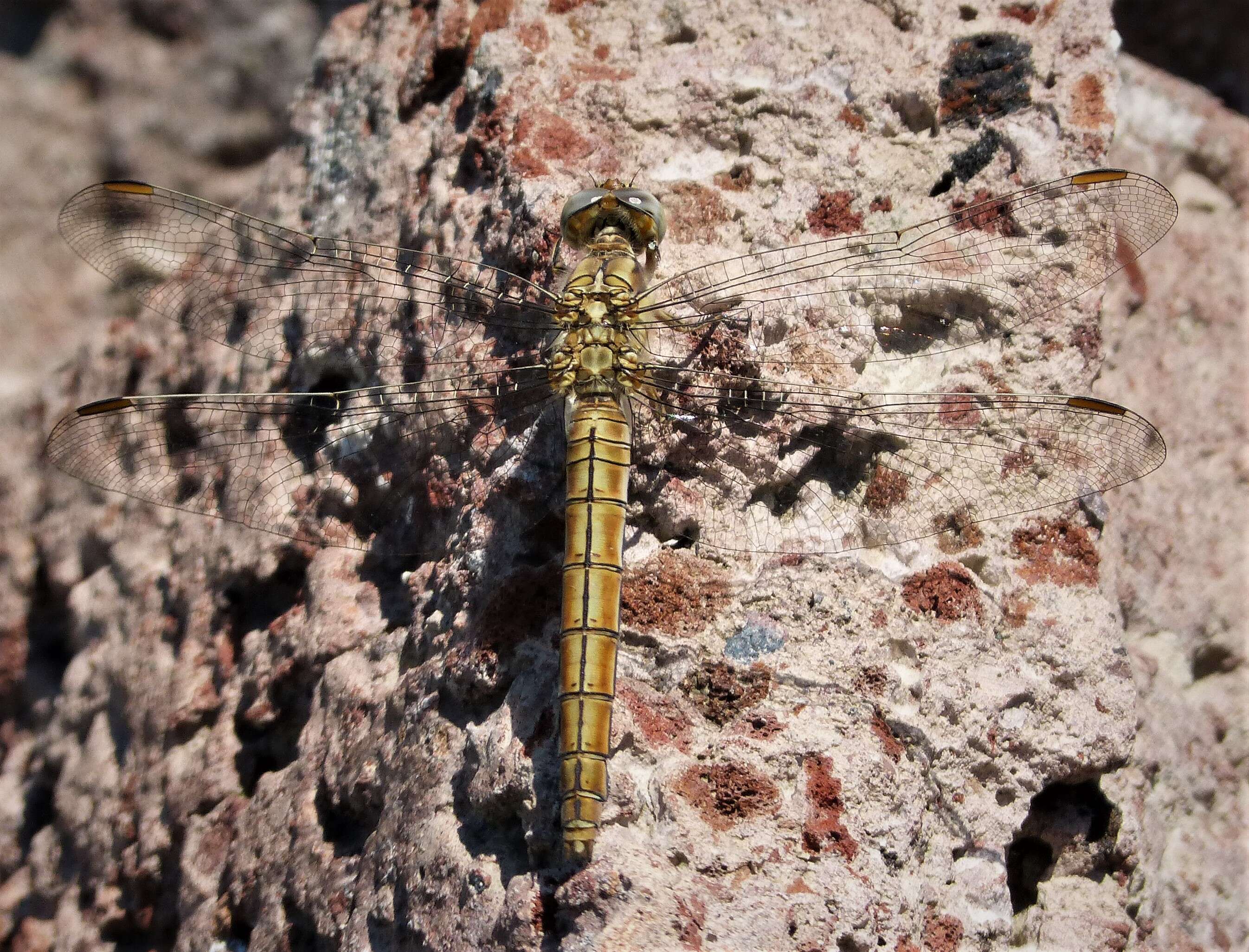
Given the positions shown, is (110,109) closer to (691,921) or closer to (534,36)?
(534,36)

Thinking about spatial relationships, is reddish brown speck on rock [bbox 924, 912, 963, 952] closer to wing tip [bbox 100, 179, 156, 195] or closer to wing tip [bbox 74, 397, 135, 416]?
wing tip [bbox 74, 397, 135, 416]

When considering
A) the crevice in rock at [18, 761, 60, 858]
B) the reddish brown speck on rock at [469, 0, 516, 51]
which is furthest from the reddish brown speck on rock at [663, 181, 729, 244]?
the crevice in rock at [18, 761, 60, 858]

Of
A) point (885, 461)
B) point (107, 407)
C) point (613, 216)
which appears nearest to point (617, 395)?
point (613, 216)

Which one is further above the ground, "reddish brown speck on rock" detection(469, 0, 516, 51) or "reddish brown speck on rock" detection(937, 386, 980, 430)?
"reddish brown speck on rock" detection(469, 0, 516, 51)

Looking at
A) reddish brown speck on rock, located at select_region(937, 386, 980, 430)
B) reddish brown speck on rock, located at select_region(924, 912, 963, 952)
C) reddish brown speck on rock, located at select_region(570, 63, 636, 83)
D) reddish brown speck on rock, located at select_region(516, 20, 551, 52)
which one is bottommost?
reddish brown speck on rock, located at select_region(924, 912, 963, 952)

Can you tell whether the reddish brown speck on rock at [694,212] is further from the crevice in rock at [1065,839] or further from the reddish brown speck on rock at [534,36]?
the crevice in rock at [1065,839]

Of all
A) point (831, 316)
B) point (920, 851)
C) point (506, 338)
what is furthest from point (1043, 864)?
point (506, 338)

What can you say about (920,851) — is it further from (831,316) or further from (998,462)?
(831,316)

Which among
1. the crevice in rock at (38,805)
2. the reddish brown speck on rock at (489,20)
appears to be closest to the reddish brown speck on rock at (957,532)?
the reddish brown speck on rock at (489,20)
